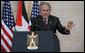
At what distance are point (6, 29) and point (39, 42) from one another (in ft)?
10.5

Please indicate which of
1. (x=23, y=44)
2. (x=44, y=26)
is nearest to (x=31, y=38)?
(x=23, y=44)

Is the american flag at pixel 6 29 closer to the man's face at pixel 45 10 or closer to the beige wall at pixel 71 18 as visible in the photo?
the beige wall at pixel 71 18

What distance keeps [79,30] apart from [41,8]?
140 inches

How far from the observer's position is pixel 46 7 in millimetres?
1666

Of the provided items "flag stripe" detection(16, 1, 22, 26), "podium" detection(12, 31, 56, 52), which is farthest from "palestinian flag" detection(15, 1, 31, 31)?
"podium" detection(12, 31, 56, 52)

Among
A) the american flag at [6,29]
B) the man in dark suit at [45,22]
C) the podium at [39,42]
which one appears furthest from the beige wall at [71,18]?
the podium at [39,42]

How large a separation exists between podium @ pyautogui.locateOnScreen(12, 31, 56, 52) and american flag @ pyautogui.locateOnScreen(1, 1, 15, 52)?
313cm

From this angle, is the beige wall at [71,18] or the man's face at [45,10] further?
the beige wall at [71,18]

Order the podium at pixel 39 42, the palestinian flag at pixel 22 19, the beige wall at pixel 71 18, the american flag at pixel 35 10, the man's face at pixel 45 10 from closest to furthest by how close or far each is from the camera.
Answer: the podium at pixel 39 42
the man's face at pixel 45 10
the palestinian flag at pixel 22 19
the american flag at pixel 35 10
the beige wall at pixel 71 18

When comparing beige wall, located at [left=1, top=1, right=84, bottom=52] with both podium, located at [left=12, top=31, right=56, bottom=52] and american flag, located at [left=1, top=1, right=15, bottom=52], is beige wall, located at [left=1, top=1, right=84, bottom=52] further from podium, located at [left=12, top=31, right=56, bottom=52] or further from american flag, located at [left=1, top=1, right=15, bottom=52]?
podium, located at [left=12, top=31, right=56, bottom=52]

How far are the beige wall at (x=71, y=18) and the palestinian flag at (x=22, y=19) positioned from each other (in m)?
0.70

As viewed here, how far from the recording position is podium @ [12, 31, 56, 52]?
1.42m

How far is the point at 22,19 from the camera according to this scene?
15.0ft

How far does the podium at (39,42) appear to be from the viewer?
1.42 meters
